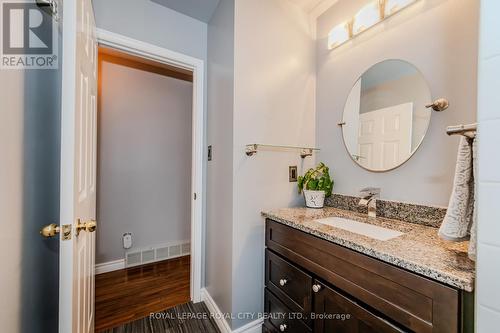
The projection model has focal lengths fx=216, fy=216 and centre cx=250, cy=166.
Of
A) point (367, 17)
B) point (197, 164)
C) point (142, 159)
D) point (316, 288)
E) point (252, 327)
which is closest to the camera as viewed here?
point (316, 288)

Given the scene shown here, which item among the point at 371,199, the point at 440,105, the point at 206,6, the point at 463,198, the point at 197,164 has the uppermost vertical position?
the point at 206,6

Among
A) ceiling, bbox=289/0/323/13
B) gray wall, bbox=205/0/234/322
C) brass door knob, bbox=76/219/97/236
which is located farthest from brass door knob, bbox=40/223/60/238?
ceiling, bbox=289/0/323/13

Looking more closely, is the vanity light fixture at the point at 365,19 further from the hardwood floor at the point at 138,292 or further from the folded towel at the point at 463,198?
the hardwood floor at the point at 138,292

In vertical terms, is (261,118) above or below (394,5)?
below

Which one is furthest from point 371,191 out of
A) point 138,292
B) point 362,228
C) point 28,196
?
point 138,292

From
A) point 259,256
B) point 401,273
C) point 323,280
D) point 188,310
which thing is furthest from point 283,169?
point 188,310

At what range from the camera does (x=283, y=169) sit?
163 centimetres

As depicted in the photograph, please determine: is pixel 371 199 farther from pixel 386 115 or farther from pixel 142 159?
pixel 142 159

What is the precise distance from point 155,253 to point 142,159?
111cm

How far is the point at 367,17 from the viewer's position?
139 centimetres

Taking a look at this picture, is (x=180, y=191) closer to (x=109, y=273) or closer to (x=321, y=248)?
(x=109, y=273)

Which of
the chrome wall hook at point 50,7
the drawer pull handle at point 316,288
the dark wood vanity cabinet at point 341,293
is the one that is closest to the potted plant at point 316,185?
the dark wood vanity cabinet at point 341,293

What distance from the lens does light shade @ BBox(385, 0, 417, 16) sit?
1.22m

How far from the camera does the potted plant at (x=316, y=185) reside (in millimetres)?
1574
